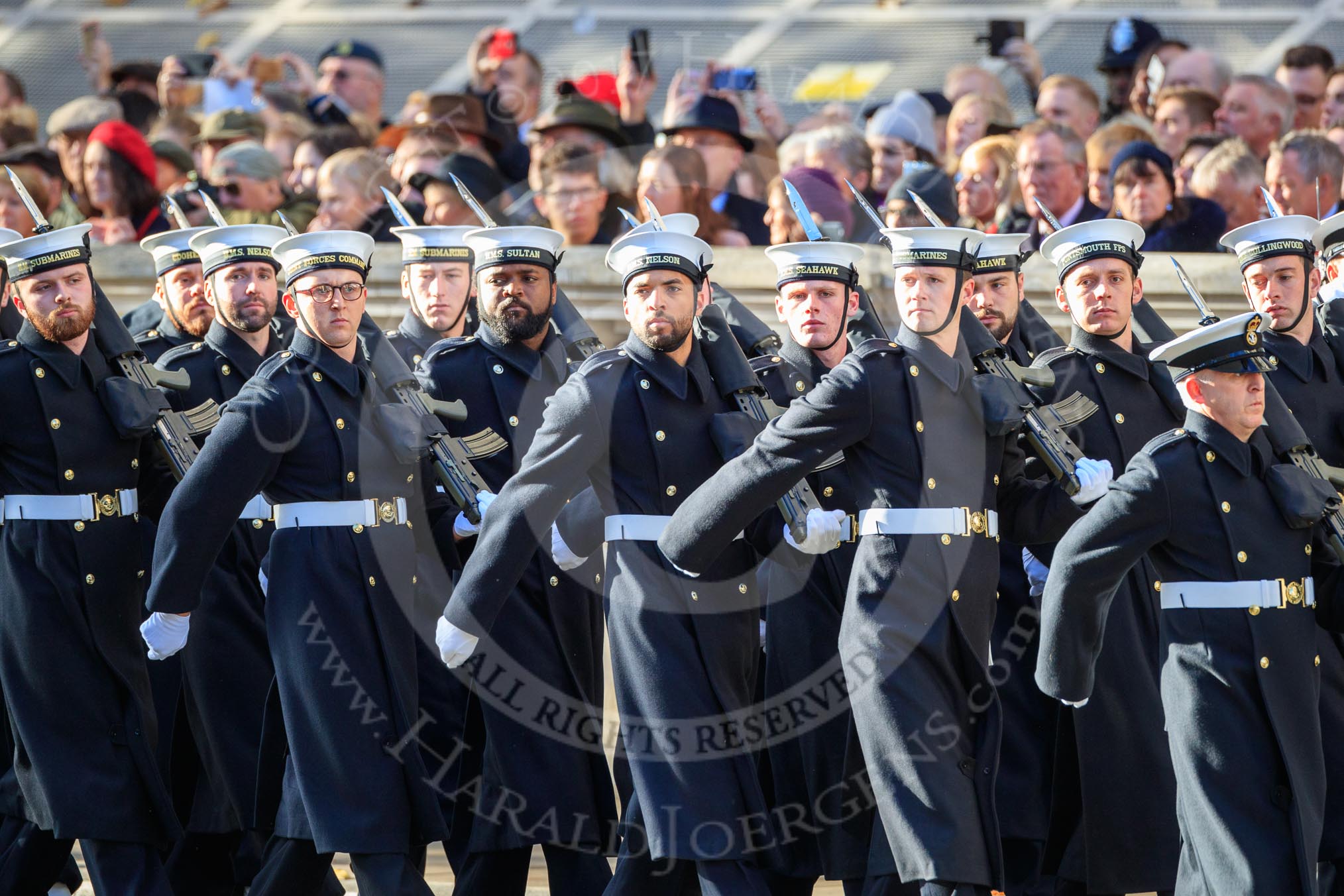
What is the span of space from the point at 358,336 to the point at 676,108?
328cm

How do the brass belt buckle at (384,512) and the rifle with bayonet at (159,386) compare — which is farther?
the rifle with bayonet at (159,386)

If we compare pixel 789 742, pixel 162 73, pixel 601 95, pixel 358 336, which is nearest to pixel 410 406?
pixel 358 336

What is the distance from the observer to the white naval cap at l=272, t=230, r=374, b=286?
6918 mm

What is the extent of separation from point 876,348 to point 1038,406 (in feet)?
1.73

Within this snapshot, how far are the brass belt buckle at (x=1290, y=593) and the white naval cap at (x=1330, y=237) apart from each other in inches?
71.5

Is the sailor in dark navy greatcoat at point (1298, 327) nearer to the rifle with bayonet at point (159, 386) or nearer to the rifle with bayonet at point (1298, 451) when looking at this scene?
the rifle with bayonet at point (1298, 451)

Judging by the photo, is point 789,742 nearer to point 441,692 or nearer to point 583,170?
point 441,692

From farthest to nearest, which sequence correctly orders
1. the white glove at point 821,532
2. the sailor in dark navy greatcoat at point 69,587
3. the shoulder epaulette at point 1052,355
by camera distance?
the shoulder epaulette at point 1052,355 → the sailor in dark navy greatcoat at point 69,587 → the white glove at point 821,532

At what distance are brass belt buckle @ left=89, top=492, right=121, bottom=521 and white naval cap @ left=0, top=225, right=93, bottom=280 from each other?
74 cm

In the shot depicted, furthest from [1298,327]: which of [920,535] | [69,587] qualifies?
[69,587]

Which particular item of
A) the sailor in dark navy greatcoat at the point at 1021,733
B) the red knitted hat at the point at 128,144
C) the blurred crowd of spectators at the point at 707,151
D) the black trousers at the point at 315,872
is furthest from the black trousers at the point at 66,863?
the red knitted hat at the point at 128,144

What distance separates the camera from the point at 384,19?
13875 mm

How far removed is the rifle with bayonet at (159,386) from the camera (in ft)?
23.5

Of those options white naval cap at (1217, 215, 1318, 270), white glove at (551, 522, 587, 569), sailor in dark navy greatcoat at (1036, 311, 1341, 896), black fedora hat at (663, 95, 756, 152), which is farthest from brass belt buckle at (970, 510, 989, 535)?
black fedora hat at (663, 95, 756, 152)
